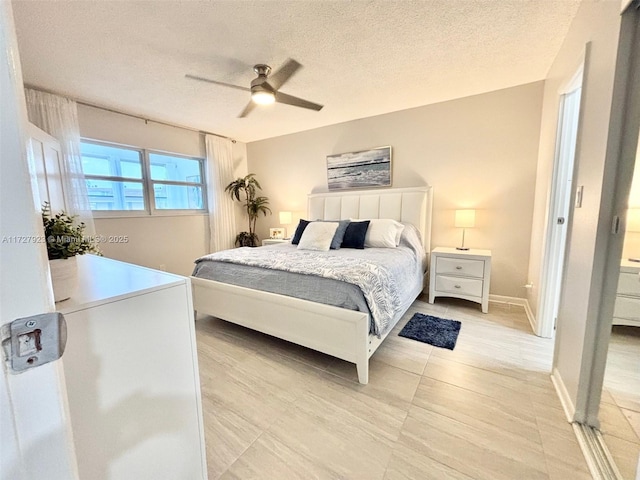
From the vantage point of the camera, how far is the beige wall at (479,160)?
2852 mm

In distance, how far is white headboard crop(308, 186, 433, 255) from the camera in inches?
131

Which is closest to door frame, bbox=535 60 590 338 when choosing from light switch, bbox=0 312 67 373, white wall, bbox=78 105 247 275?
light switch, bbox=0 312 67 373

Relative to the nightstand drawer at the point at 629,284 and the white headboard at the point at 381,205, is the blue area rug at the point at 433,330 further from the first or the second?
the nightstand drawer at the point at 629,284

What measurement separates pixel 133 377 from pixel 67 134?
3.38 m

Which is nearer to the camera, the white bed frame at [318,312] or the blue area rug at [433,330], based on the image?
the white bed frame at [318,312]

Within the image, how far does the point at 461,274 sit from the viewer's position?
290cm

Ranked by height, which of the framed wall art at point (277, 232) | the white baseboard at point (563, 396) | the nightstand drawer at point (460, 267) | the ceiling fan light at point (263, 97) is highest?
the ceiling fan light at point (263, 97)

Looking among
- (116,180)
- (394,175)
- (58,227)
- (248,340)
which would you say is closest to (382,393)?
(248,340)

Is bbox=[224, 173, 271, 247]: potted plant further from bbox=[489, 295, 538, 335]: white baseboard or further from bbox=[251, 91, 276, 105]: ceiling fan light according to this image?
bbox=[489, 295, 538, 335]: white baseboard

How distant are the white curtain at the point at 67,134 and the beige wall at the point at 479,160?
330 centimetres

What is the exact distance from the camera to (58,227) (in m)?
0.78

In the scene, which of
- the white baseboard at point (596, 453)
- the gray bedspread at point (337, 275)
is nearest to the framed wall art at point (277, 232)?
the gray bedspread at point (337, 275)

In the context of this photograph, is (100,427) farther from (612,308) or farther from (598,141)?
(598,141)

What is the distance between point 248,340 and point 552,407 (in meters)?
2.15
